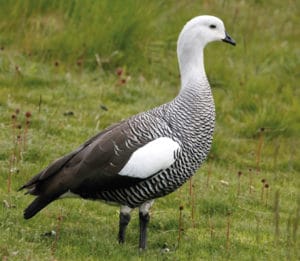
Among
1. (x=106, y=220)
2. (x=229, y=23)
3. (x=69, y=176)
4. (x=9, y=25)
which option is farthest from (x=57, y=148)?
(x=229, y=23)

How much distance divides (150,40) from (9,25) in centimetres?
155

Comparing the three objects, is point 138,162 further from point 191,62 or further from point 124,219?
point 191,62

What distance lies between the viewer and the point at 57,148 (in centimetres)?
816

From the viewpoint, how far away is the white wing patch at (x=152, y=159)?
6156 millimetres

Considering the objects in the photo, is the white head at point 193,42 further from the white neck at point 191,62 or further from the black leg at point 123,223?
the black leg at point 123,223

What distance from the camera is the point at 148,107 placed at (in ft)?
31.8

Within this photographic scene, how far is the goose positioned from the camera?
6.22 m

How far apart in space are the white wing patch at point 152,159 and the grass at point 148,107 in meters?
0.52


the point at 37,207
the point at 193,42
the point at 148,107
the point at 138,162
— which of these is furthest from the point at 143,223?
the point at 148,107

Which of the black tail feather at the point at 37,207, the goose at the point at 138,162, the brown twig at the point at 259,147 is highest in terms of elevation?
the goose at the point at 138,162

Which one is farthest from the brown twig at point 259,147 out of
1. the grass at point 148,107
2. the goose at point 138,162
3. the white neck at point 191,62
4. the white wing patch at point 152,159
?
the white wing patch at point 152,159

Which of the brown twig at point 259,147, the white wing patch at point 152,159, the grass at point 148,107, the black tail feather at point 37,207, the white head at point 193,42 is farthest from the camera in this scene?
the brown twig at point 259,147

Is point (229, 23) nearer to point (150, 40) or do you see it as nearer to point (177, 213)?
point (150, 40)

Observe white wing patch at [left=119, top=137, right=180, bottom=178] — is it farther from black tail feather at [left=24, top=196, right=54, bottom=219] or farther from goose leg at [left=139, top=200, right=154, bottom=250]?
black tail feather at [left=24, top=196, right=54, bottom=219]
